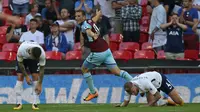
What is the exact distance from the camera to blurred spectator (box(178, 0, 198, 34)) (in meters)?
22.1

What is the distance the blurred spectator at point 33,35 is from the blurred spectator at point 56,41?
438 mm

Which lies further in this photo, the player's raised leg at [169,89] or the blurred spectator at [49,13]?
the blurred spectator at [49,13]

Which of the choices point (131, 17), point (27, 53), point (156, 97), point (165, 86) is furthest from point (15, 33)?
point (156, 97)

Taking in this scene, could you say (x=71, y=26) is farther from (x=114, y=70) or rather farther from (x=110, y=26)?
(x=114, y=70)

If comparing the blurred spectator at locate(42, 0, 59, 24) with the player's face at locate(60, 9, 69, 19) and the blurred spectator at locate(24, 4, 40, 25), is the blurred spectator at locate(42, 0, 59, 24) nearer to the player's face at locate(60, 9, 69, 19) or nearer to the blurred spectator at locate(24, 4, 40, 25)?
the blurred spectator at locate(24, 4, 40, 25)

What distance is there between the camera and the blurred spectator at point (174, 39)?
70.7 ft

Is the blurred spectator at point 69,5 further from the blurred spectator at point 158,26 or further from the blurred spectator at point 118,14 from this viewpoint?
the blurred spectator at point 158,26

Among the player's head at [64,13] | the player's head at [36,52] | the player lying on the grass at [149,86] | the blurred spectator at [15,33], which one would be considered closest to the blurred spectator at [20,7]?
the blurred spectator at [15,33]

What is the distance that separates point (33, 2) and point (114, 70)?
7456 millimetres

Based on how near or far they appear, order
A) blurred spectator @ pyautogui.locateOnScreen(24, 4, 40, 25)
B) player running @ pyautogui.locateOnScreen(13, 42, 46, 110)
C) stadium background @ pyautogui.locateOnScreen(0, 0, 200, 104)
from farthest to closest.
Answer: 1. blurred spectator @ pyautogui.locateOnScreen(24, 4, 40, 25)
2. stadium background @ pyautogui.locateOnScreen(0, 0, 200, 104)
3. player running @ pyautogui.locateOnScreen(13, 42, 46, 110)

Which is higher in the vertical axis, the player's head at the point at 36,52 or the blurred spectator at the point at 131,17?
the player's head at the point at 36,52

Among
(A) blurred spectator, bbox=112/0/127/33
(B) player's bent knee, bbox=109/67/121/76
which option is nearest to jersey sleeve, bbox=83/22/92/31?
(B) player's bent knee, bbox=109/67/121/76

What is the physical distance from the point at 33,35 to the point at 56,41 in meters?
1.09

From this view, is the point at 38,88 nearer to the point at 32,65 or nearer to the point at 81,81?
the point at 32,65
